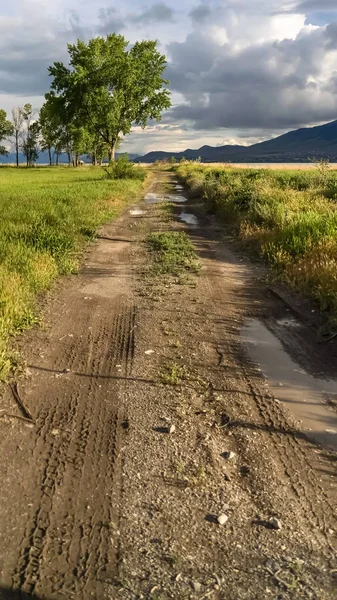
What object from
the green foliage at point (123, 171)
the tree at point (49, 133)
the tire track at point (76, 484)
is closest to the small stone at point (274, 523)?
the tire track at point (76, 484)

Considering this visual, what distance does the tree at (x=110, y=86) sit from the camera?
2046 inches

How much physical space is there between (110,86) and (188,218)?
4212 centimetres

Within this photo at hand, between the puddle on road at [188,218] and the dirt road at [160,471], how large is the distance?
35.3 feet

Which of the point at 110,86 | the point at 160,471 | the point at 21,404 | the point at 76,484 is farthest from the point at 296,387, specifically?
the point at 110,86

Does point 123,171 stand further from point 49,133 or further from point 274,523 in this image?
point 49,133

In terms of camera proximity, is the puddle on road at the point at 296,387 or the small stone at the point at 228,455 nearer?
the small stone at the point at 228,455

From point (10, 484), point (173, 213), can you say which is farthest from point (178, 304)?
point (173, 213)

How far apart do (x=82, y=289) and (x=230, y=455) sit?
5.19 meters

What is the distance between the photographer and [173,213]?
764 inches

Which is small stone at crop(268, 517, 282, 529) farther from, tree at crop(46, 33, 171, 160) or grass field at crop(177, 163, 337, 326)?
tree at crop(46, 33, 171, 160)

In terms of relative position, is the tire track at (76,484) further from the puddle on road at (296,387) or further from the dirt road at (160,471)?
the puddle on road at (296,387)

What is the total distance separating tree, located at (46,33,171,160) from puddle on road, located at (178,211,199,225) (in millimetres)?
36007

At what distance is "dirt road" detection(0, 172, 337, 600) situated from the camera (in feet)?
8.50

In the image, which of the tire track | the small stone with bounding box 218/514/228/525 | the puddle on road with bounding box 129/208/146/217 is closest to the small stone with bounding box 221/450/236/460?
the small stone with bounding box 218/514/228/525
